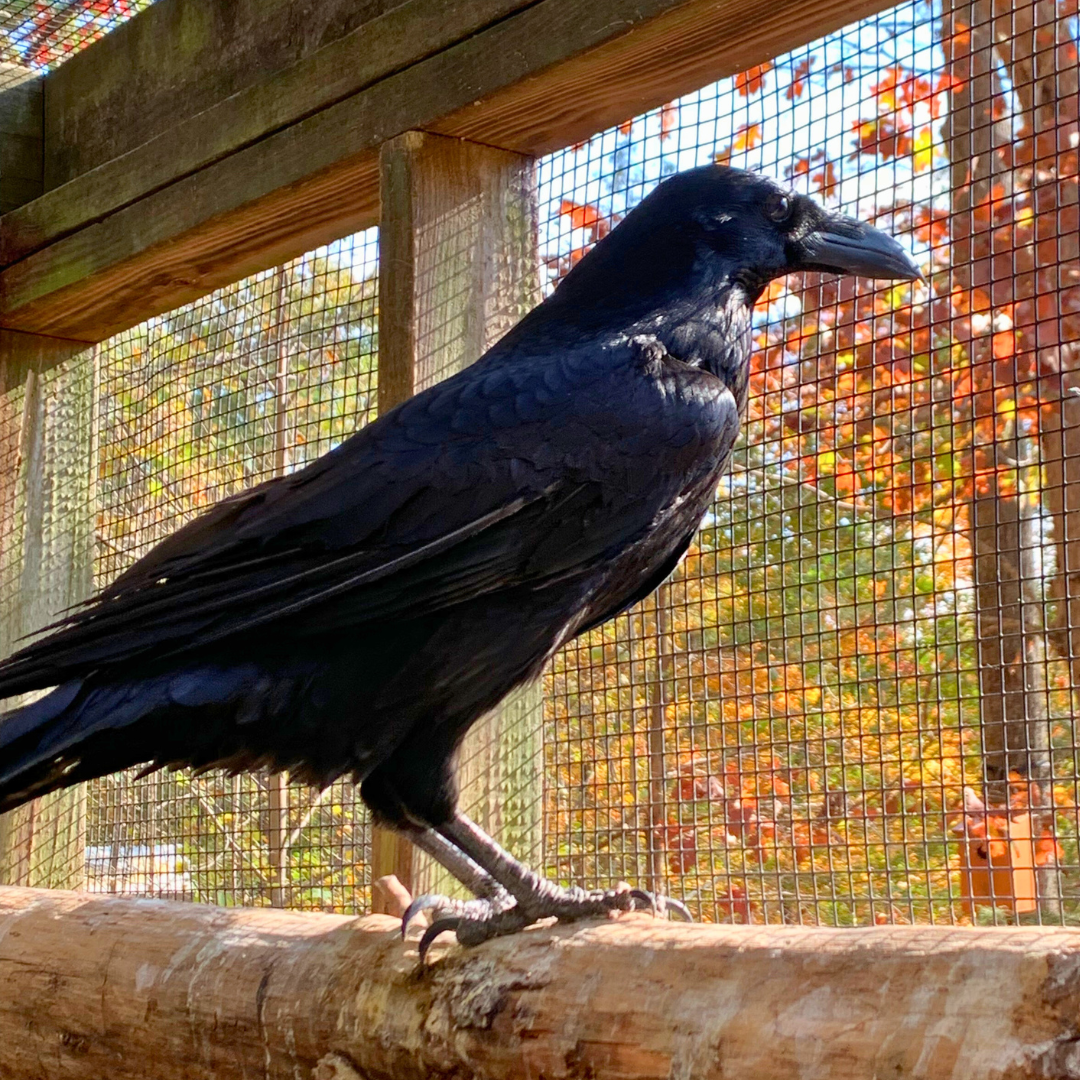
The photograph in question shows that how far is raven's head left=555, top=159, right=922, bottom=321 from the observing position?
2.91 m

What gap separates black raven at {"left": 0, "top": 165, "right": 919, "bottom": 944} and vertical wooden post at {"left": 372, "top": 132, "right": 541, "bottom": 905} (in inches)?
7.9

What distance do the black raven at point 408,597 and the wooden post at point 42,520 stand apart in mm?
1476

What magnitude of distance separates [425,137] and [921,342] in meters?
4.69

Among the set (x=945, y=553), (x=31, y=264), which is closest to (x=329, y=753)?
(x=31, y=264)

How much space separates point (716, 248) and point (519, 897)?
1.41m

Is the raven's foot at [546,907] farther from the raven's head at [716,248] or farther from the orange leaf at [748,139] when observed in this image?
the orange leaf at [748,139]

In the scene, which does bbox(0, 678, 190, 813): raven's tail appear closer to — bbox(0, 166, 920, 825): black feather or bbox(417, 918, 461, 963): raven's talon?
bbox(0, 166, 920, 825): black feather

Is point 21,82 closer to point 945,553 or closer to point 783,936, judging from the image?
point 783,936

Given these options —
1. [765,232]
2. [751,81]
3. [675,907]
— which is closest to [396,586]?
[675,907]

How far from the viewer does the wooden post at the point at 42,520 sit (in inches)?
148

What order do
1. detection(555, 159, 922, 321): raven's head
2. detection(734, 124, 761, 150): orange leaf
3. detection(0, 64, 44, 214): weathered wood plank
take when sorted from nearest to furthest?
1. detection(555, 159, 922, 321): raven's head
2. detection(734, 124, 761, 150): orange leaf
3. detection(0, 64, 44, 214): weathered wood plank

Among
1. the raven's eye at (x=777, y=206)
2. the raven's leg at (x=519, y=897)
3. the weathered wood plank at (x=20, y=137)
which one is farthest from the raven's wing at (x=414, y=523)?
the weathered wood plank at (x=20, y=137)

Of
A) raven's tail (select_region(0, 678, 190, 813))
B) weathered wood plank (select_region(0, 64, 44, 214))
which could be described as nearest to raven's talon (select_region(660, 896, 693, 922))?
raven's tail (select_region(0, 678, 190, 813))

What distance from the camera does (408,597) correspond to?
2.36 metres
